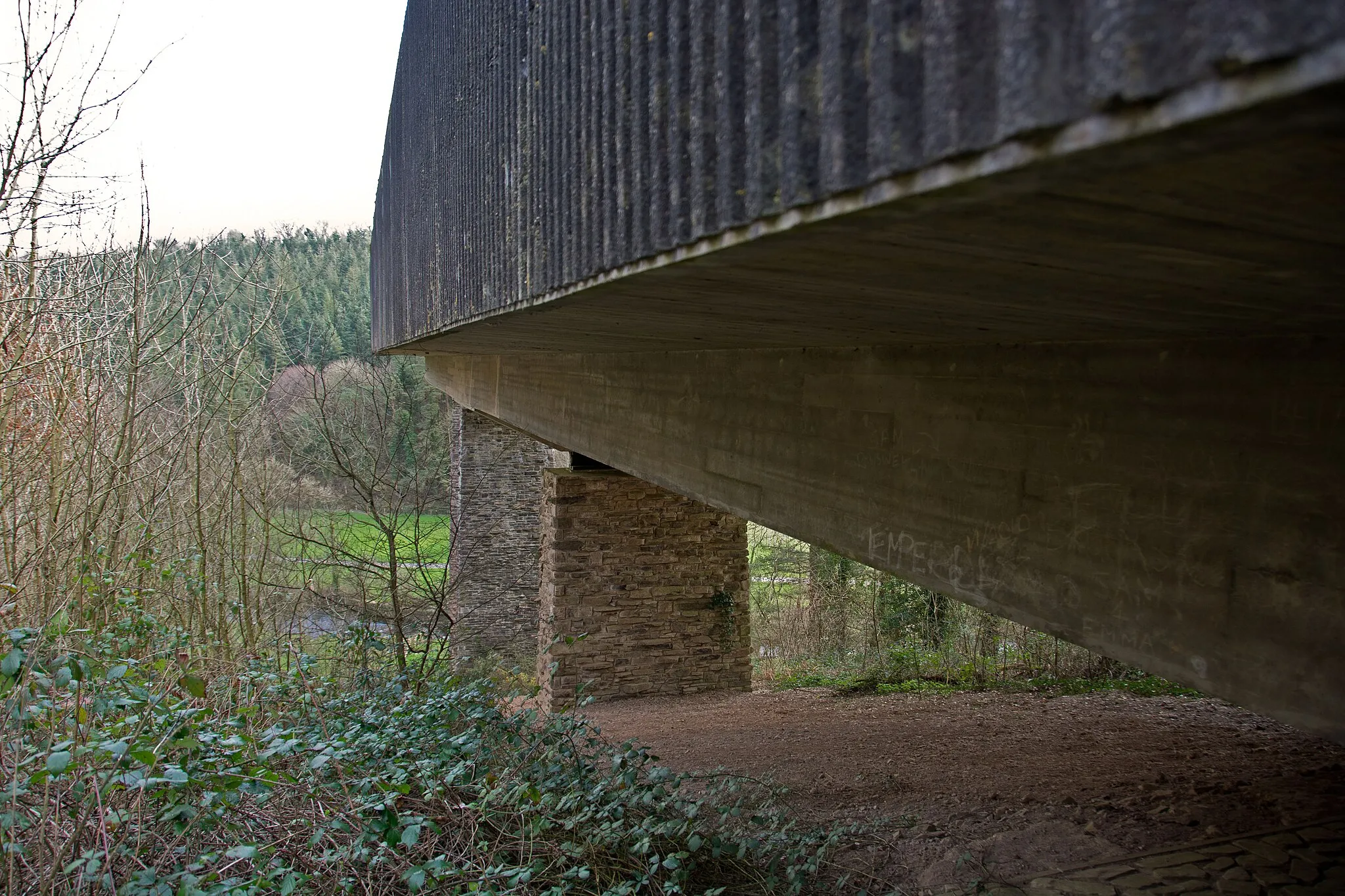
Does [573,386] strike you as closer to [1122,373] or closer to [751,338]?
[751,338]

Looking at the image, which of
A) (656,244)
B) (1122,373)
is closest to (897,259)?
(656,244)

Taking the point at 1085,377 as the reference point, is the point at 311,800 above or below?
below

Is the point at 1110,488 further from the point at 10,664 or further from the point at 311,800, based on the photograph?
the point at 311,800

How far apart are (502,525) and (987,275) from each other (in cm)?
1975

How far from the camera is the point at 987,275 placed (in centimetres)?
165

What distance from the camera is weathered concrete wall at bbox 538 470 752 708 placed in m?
10.7

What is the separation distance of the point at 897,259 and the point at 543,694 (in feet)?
33.6

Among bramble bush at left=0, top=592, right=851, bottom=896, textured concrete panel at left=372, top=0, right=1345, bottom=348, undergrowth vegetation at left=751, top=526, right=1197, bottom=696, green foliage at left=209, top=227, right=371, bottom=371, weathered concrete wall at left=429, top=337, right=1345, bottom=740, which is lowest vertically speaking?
undergrowth vegetation at left=751, top=526, right=1197, bottom=696

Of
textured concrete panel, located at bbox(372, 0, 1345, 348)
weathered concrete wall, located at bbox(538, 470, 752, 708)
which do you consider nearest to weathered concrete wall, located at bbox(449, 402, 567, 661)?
weathered concrete wall, located at bbox(538, 470, 752, 708)

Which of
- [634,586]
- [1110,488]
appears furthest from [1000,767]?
[1110,488]

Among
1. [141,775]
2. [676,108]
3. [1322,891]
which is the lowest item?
[1322,891]

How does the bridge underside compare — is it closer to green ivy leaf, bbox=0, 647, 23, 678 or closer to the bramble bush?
the bramble bush

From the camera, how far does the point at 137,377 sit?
7.80 metres

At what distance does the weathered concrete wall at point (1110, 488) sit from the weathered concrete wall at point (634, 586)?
21.6ft
